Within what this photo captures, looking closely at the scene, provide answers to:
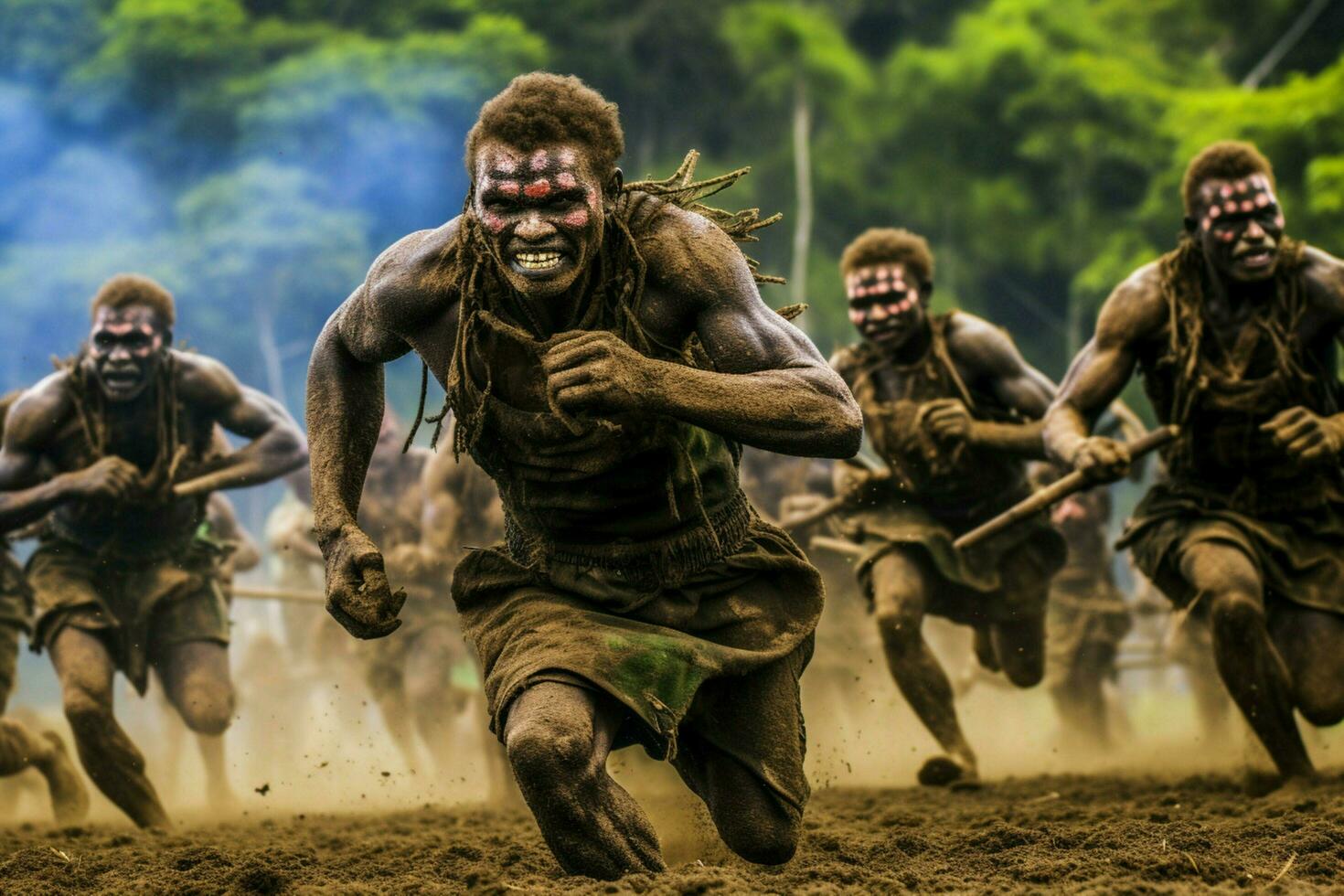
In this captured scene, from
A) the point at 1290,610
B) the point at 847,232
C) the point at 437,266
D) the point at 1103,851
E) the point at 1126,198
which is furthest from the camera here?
the point at 847,232

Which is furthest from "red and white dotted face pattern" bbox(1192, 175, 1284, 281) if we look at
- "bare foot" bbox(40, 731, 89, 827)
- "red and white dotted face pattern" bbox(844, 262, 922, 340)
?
"bare foot" bbox(40, 731, 89, 827)

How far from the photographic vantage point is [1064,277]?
29594 millimetres

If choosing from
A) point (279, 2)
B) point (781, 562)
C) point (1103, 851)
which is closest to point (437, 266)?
point (781, 562)

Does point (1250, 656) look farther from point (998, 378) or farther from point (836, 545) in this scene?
Result: point (836, 545)

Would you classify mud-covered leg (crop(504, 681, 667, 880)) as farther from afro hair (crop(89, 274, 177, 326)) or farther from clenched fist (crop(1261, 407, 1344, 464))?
afro hair (crop(89, 274, 177, 326))

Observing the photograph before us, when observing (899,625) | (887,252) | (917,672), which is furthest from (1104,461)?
(887,252)

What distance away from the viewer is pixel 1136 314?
7.61 m

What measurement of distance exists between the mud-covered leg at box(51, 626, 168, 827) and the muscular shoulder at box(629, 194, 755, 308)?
4.08 metres

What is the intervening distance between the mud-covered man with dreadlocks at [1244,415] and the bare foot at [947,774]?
1.21 meters

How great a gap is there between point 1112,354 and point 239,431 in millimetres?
4000

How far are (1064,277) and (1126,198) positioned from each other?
175cm

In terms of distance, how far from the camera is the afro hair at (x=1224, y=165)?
7.51 m

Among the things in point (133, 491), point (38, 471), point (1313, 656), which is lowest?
point (1313, 656)

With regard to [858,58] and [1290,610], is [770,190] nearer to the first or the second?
[858,58]
